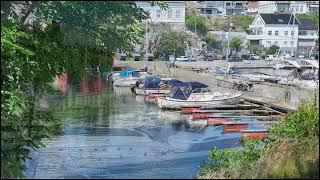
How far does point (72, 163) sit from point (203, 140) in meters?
5.41

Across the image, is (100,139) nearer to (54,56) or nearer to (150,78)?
(54,56)

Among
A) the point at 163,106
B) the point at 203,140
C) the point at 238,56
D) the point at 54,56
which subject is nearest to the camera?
the point at 54,56

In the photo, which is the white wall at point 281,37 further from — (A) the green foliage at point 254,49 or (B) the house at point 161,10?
(B) the house at point 161,10

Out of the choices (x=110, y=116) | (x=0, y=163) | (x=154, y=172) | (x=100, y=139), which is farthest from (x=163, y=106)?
(x=0, y=163)

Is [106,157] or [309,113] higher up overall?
[309,113]

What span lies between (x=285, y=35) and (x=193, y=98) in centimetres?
982

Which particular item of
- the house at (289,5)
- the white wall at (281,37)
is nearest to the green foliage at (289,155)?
the house at (289,5)

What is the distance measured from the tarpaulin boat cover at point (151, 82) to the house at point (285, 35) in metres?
6.24

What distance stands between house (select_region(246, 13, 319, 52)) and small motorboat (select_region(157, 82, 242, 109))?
6.07 metres

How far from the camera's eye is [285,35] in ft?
100.0

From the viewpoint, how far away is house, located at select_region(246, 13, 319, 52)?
94.9ft

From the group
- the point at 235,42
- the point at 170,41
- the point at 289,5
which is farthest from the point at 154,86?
the point at 289,5

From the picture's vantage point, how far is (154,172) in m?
9.95

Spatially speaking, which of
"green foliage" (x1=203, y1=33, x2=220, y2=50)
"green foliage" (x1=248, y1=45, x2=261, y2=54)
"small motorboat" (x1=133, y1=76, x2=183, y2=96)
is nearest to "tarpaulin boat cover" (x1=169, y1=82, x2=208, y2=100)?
"small motorboat" (x1=133, y1=76, x2=183, y2=96)
